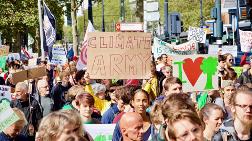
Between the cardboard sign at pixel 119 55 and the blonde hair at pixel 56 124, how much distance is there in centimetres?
488

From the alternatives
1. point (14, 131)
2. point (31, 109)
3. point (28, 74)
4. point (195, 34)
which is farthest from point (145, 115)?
point (195, 34)

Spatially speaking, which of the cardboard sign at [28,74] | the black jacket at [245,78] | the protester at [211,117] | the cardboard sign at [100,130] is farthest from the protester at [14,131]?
the black jacket at [245,78]

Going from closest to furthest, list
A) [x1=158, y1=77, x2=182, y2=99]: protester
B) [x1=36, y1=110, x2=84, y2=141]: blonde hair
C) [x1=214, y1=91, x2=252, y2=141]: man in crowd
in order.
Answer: [x1=36, y1=110, x2=84, y2=141]: blonde hair
[x1=214, y1=91, x2=252, y2=141]: man in crowd
[x1=158, y1=77, x2=182, y2=99]: protester

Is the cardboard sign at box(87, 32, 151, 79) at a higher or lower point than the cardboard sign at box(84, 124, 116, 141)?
higher

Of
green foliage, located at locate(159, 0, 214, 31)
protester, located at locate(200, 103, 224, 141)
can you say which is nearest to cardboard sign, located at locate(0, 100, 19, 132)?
protester, located at locate(200, 103, 224, 141)

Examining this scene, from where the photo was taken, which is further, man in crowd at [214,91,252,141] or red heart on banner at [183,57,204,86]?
red heart on banner at [183,57,204,86]

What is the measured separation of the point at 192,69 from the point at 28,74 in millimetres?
3410

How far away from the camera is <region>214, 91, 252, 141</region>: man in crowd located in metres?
5.31

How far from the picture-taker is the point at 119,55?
1032cm

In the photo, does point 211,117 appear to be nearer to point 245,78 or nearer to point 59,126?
point 59,126

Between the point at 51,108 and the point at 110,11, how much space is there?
8541 cm

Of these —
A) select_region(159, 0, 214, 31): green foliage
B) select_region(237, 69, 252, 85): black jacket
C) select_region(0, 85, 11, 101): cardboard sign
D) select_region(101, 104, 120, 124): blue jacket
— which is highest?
select_region(159, 0, 214, 31): green foliage

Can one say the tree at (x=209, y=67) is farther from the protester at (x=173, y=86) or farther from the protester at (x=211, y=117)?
the protester at (x=211, y=117)

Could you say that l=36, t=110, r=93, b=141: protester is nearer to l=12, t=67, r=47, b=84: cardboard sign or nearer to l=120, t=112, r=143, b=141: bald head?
l=120, t=112, r=143, b=141: bald head
